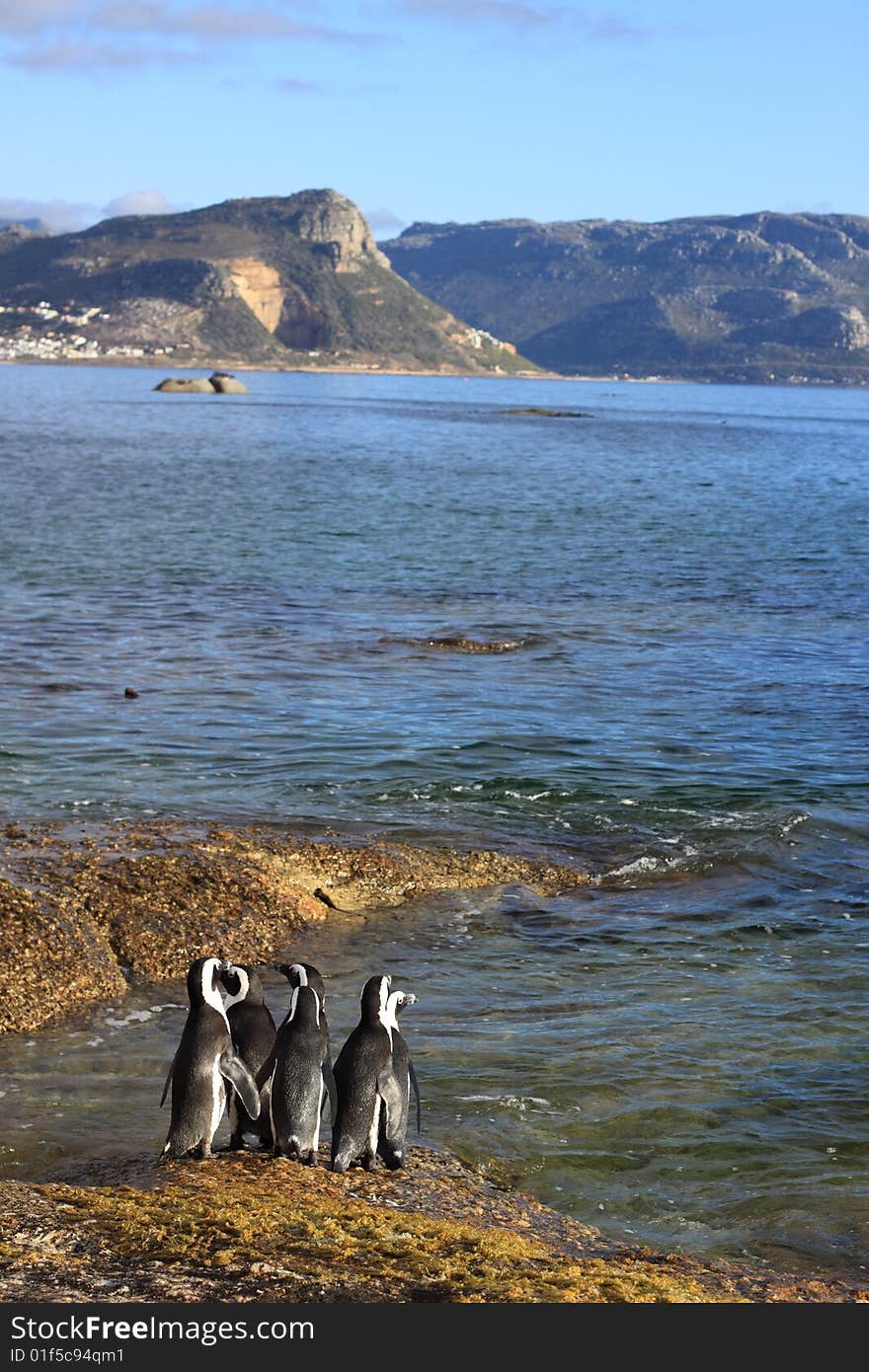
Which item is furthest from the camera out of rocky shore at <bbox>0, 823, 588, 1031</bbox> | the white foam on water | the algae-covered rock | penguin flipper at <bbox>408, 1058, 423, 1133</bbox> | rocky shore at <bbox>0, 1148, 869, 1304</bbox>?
rocky shore at <bbox>0, 823, 588, 1031</bbox>

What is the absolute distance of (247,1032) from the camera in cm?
1059

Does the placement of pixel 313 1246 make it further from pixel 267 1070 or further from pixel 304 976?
pixel 304 976

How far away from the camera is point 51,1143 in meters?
10.7

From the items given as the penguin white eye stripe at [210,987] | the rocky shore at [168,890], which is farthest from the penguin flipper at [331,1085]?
the rocky shore at [168,890]

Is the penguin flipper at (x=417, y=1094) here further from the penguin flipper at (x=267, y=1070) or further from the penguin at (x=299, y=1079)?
the penguin flipper at (x=267, y=1070)

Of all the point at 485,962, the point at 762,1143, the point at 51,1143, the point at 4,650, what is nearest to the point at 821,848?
the point at 485,962

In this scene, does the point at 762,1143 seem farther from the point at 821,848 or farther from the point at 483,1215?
the point at 821,848

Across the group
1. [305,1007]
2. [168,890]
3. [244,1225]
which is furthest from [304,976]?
[168,890]

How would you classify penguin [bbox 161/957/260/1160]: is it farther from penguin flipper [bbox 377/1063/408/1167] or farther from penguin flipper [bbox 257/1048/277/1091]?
penguin flipper [bbox 377/1063/408/1167]

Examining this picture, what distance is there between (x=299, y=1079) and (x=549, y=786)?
11.8m

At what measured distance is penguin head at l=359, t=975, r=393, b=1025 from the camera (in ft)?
33.7

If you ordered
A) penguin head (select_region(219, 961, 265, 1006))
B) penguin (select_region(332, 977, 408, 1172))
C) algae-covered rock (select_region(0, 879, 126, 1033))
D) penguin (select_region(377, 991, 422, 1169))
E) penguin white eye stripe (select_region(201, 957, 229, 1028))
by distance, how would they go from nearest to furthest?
penguin (select_region(332, 977, 408, 1172)) → penguin (select_region(377, 991, 422, 1169)) → penguin white eye stripe (select_region(201, 957, 229, 1028)) → penguin head (select_region(219, 961, 265, 1006)) → algae-covered rock (select_region(0, 879, 126, 1033))

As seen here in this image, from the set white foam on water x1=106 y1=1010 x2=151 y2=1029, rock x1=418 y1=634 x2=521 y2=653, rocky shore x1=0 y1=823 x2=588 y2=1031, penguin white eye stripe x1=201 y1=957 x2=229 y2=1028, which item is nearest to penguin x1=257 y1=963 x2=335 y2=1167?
penguin white eye stripe x1=201 y1=957 x2=229 y2=1028

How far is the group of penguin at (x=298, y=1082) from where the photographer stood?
9.98m
